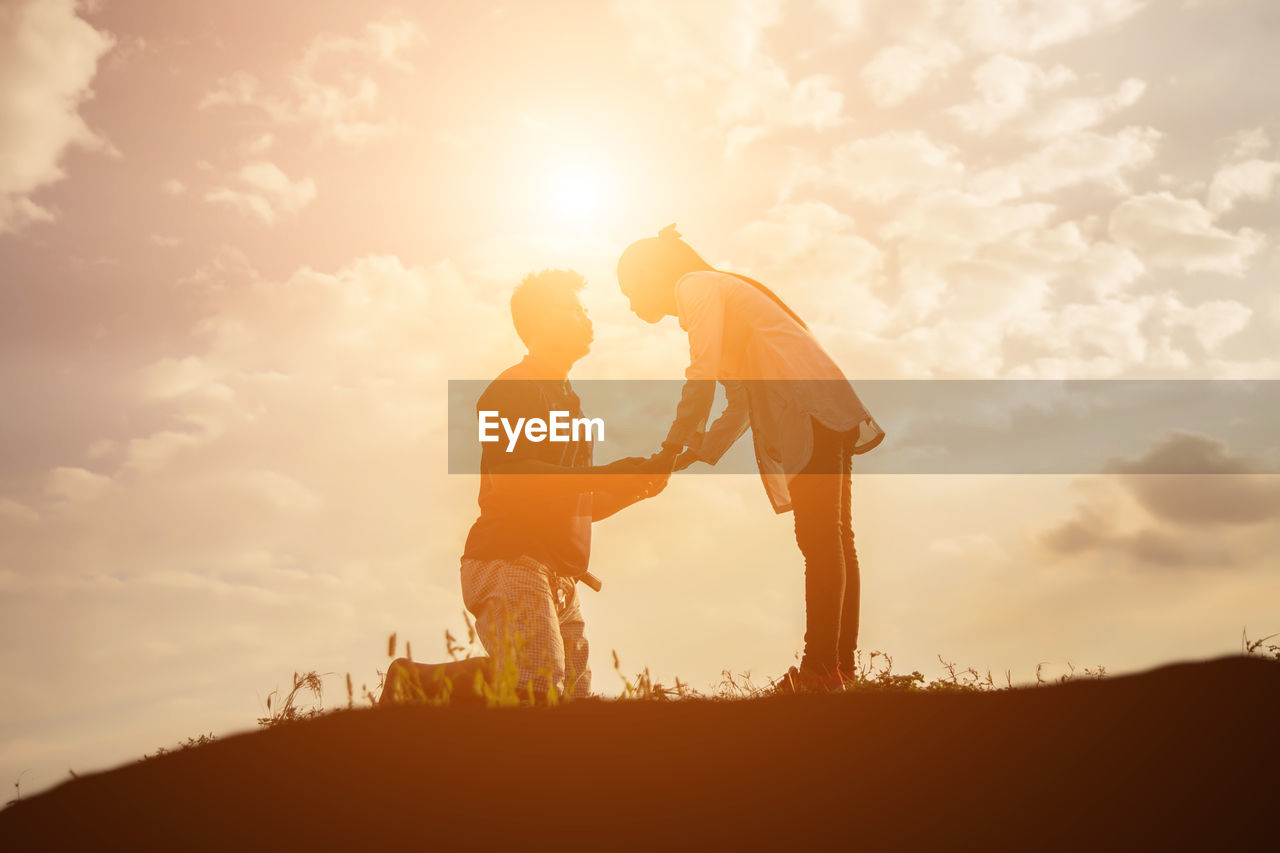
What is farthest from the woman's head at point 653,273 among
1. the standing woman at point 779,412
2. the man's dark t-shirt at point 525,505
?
the man's dark t-shirt at point 525,505

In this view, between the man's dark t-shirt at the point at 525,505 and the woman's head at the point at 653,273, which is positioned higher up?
the woman's head at the point at 653,273

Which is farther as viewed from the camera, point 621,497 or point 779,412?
point 621,497

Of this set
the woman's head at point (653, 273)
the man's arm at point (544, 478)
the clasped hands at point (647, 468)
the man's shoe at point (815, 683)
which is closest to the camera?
the man's shoe at point (815, 683)

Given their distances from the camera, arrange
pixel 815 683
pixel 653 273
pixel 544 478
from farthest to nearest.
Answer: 1. pixel 653 273
2. pixel 544 478
3. pixel 815 683

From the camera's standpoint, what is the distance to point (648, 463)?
22.1ft

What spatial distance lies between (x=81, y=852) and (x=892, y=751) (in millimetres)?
3708

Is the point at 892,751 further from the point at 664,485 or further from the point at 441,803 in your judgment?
the point at 664,485

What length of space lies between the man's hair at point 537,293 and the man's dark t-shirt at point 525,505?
0.39 meters

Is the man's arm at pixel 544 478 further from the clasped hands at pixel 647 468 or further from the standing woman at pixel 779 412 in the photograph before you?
the standing woman at pixel 779 412

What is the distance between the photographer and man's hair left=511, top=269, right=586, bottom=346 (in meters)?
6.78

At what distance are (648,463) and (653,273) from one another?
138 cm

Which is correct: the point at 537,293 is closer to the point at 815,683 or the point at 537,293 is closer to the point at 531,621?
the point at 531,621

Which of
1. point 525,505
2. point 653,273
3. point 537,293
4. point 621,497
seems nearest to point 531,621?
point 525,505

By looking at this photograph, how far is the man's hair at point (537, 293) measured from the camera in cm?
678
